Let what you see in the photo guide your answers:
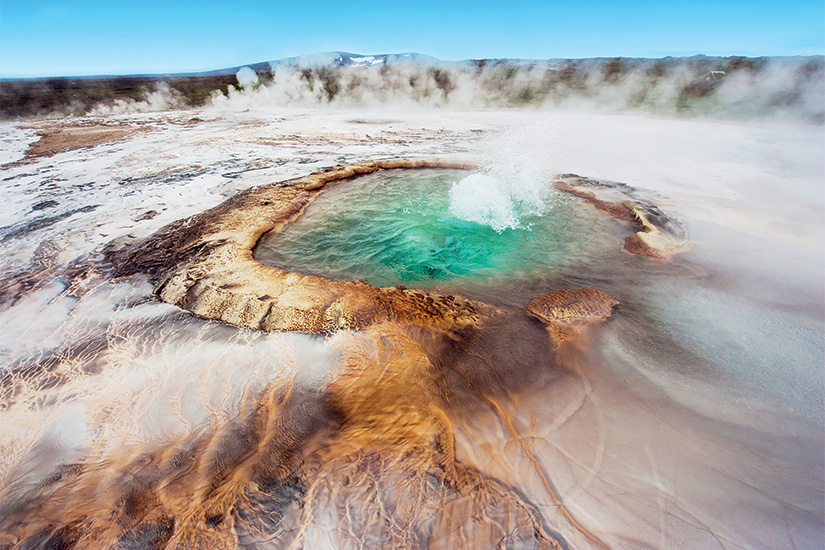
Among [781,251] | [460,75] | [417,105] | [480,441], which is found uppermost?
[460,75]

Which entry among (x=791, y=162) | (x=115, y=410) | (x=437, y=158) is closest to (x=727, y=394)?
(x=115, y=410)

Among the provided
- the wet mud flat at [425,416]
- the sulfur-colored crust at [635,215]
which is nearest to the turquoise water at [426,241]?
the sulfur-colored crust at [635,215]

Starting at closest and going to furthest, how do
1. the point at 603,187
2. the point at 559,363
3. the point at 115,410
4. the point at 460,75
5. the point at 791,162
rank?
the point at 115,410
the point at 559,363
the point at 603,187
the point at 791,162
the point at 460,75

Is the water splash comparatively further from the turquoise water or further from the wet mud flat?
the wet mud flat

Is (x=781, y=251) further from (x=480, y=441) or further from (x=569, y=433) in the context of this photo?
(x=480, y=441)

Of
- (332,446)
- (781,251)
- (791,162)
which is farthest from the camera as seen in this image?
(791,162)

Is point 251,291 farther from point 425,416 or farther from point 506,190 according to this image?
point 506,190

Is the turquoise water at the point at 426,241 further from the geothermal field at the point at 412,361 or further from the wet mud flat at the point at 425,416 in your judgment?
the wet mud flat at the point at 425,416

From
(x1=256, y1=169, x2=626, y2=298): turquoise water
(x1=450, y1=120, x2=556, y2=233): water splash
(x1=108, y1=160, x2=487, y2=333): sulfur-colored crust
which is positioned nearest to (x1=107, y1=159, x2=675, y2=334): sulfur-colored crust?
(x1=108, y1=160, x2=487, y2=333): sulfur-colored crust
